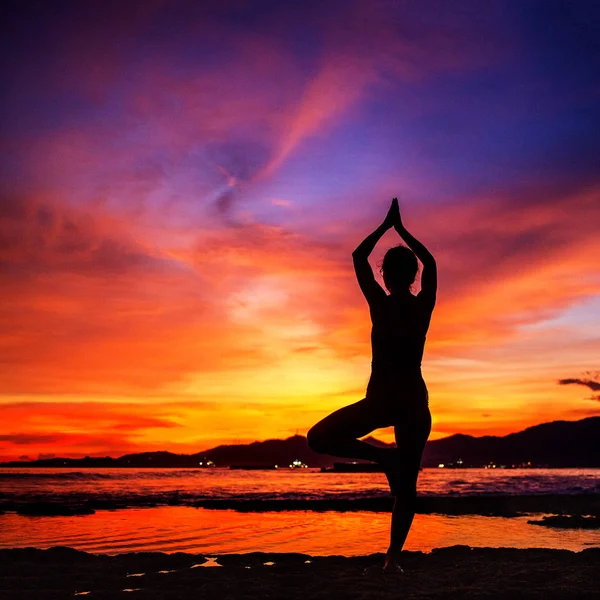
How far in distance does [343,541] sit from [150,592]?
6.99 metres

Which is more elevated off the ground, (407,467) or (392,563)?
(407,467)

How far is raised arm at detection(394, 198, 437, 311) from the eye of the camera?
16.3 ft

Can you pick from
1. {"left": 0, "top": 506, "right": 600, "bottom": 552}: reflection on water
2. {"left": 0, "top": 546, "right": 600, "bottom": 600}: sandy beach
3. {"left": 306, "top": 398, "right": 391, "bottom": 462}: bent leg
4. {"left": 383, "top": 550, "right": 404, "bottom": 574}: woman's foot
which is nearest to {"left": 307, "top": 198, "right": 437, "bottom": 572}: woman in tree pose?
{"left": 306, "top": 398, "right": 391, "bottom": 462}: bent leg

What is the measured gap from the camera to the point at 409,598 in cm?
419

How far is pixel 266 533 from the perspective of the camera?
12672 mm

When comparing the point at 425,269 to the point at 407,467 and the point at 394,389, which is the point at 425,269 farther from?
the point at 407,467

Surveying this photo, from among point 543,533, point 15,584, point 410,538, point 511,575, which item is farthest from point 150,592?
point 543,533

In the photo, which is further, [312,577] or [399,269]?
[312,577]

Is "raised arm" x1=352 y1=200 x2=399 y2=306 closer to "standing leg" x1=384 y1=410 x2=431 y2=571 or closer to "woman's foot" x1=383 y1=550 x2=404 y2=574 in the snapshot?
"standing leg" x1=384 y1=410 x2=431 y2=571

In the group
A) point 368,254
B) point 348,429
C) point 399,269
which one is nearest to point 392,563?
point 348,429

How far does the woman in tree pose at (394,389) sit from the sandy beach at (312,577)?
0.57 m

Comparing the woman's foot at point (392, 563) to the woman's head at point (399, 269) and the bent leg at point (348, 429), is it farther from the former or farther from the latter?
the woman's head at point (399, 269)

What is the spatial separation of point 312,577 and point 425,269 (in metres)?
2.89

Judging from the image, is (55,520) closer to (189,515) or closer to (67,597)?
(189,515)
